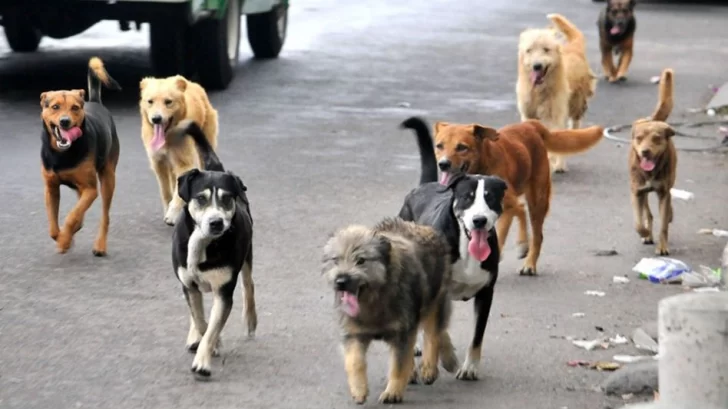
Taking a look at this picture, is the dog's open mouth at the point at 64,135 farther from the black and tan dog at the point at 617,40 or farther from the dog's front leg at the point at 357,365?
the black and tan dog at the point at 617,40

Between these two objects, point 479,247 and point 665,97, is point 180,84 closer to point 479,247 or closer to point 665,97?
point 665,97

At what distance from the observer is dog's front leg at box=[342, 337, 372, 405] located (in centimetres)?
615

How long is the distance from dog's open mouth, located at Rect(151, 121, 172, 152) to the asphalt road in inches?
21.0

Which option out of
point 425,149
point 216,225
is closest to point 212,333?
point 216,225

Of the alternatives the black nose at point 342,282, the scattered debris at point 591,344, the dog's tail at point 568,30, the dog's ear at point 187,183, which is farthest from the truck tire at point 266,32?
the black nose at point 342,282

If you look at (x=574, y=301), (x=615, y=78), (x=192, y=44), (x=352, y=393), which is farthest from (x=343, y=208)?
(x=615, y=78)

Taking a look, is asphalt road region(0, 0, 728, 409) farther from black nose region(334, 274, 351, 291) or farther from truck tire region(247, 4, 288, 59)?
black nose region(334, 274, 351, 291)

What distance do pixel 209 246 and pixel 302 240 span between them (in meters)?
2.92

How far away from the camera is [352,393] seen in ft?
20.6

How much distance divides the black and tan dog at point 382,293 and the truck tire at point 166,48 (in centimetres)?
987

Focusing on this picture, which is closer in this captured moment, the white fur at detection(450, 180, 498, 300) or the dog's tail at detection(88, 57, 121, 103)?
the white fur at detection(450, 180, 498, 300)

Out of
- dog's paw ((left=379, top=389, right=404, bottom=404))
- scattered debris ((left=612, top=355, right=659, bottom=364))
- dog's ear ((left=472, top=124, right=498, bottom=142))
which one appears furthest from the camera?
dog's ear ((left=472, top=124, right=498, bottom=142))

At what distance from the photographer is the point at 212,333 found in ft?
22.2

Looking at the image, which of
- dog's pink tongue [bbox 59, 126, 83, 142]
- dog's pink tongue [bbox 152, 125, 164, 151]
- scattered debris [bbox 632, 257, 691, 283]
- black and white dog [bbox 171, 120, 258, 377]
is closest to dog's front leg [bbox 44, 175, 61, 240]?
dog's pink tongue [bbox 59, 126, 83, 142]
